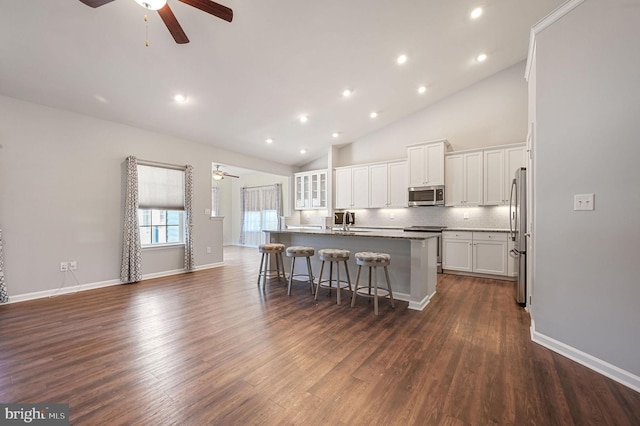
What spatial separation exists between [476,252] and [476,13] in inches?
151

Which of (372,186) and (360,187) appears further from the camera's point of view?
(360,187)

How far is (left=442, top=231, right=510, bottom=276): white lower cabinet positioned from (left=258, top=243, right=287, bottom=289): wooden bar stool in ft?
10.9

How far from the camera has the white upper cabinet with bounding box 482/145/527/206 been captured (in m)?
4.86

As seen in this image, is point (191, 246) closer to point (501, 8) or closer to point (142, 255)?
point (142, 255)

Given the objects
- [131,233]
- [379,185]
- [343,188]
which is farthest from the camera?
[343,188]

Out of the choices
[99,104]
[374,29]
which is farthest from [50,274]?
[374,29]

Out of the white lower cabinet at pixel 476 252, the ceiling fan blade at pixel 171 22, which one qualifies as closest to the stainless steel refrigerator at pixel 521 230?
the white lower cabinet at pixel 476 252

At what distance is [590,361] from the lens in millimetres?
2033

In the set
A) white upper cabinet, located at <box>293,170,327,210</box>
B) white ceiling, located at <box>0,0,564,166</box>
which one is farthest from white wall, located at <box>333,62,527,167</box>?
white upper cabinet, located at <box>293,170,327,210</box>

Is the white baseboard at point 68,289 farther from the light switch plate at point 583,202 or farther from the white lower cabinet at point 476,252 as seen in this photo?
the light switch plate at point 583,202

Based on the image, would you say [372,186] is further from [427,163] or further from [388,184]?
[427,163]

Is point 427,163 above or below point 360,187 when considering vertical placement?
above

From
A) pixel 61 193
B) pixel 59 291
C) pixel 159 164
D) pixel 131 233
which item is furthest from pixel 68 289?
pixel 159 164

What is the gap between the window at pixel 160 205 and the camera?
4.95m
